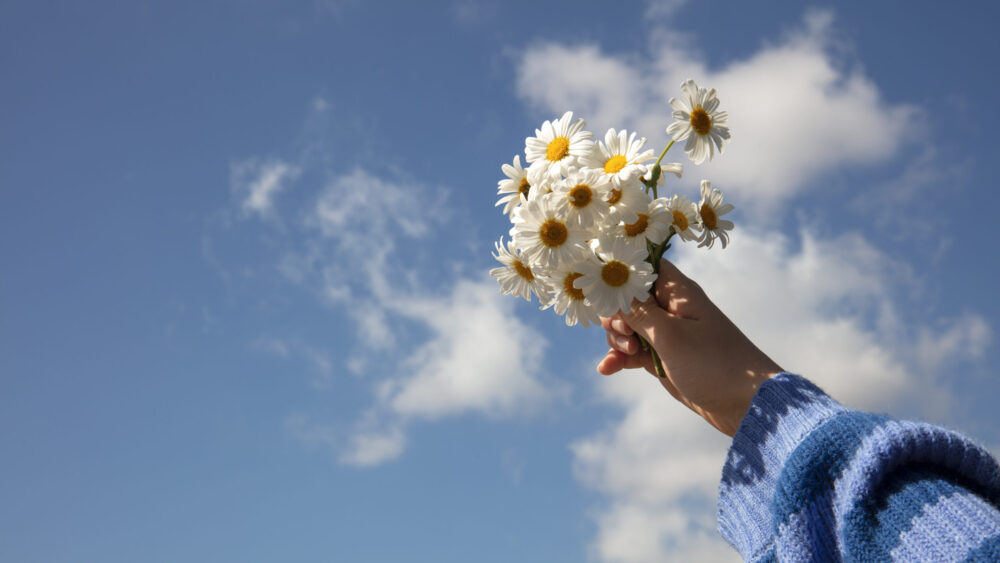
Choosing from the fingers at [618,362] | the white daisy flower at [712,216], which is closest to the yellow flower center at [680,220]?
the white daisy flower at [712,216]

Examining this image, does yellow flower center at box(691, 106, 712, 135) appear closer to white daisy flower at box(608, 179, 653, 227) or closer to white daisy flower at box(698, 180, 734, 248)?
white daisy flower at box(698, 180, 734, 248)

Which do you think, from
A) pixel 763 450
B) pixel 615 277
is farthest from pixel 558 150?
pixel 763 450

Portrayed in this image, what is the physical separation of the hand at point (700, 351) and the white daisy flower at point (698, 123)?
19.7 inches

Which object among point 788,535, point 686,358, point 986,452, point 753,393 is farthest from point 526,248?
point 986,452

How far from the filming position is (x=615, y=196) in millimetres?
2285

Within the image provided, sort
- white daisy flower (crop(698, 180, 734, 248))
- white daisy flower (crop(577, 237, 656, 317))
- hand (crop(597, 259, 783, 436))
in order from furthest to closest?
white daisy flower (crop(698, 180, 734, 248)), white daisy flower (crop(577, 237, 656, 317)), hand (crop(597, 259, 783, 436))

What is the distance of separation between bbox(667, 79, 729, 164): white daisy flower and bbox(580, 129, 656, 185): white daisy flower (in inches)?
7.0

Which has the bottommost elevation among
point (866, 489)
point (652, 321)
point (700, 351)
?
point (866, 489)

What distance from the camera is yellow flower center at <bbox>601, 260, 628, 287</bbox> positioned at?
225 cm

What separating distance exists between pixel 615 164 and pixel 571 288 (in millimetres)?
448

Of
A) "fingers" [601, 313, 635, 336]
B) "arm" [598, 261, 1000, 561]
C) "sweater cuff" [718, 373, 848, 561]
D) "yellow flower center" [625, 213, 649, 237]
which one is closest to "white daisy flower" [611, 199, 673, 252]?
"yellow flower center" [625, 213, 649, 237]

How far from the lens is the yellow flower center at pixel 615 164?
240 cm

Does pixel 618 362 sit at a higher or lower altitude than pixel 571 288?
lower

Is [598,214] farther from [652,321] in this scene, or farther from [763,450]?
[763,450]
